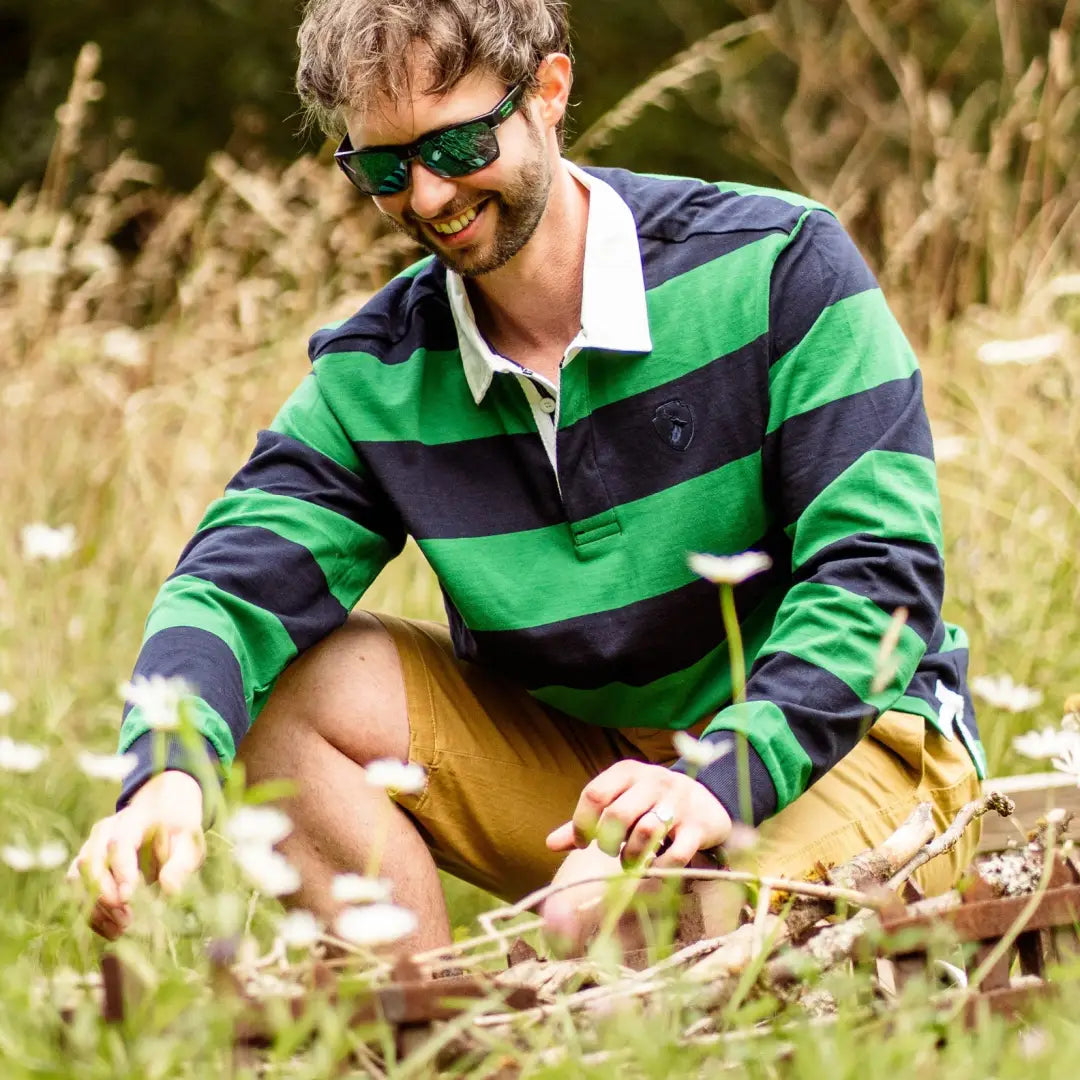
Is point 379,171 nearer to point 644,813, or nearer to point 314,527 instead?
point 314,527

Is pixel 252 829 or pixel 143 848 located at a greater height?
pixel 252 829

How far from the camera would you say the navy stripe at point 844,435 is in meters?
1.87

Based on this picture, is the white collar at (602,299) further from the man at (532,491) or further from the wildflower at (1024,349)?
the wildflower at (1024,349)

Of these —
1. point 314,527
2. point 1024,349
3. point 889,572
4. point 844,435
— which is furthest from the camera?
point 1024,349

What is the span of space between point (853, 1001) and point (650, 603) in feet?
2.83

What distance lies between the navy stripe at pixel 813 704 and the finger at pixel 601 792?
0.26 metres

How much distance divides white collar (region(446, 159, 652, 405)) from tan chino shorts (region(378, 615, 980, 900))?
0.40 metres

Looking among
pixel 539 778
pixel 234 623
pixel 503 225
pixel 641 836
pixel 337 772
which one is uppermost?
pixel 503 225

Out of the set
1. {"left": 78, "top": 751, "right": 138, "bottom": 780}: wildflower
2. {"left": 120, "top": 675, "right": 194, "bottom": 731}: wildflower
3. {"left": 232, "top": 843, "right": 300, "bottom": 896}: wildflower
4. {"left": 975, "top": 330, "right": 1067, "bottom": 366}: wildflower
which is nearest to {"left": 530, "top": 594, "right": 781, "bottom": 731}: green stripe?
{"left": 78, "top": 751, "right": 138, "bottom": 780}: wildflower

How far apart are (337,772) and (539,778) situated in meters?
0.32

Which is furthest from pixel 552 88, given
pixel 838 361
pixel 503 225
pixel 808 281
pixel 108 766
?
pixel 108 766

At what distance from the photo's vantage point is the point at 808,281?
2.01m

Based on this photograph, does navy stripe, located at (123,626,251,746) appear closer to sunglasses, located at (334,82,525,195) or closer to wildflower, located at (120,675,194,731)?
wildflower, located at (120,675,194,731)

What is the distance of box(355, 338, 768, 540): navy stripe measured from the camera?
203cm
